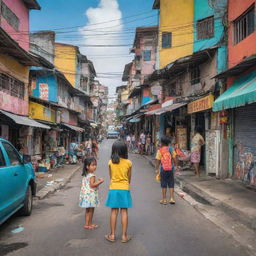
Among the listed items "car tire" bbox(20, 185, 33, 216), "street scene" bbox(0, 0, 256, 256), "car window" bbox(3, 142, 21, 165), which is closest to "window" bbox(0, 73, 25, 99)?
"street scene" bbox(0, 0, 256, 256)

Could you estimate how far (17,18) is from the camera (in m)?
14.4

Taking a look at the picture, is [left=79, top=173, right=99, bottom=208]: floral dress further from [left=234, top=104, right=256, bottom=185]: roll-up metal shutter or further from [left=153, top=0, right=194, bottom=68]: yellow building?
[left=153, top=0, right=194, bottom=68]: yellow building

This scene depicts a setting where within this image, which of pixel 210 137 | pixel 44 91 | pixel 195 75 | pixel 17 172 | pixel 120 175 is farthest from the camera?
pixel 44 91

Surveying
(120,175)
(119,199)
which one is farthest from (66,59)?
(119,199)

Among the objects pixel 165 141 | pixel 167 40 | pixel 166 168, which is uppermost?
pixel 167 40

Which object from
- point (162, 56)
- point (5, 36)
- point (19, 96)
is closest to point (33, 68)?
point (19, 96)

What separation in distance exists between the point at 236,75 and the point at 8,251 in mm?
9162

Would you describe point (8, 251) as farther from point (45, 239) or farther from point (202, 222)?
point (202, 222)

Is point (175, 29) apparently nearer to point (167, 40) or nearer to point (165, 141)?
point (167, 40)

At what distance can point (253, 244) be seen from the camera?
15.4ft

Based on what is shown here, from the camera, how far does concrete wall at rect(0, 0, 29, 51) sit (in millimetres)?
13391

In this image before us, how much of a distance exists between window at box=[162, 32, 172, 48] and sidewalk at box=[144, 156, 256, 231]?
1101cm

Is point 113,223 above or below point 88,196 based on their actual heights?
below

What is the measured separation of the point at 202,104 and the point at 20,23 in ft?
33.9
